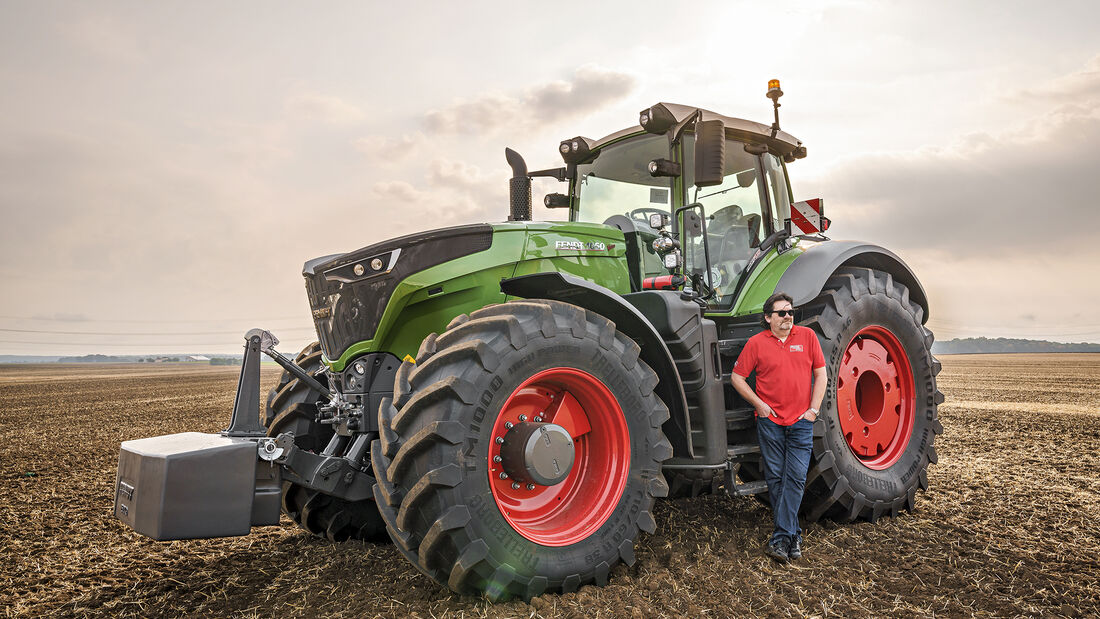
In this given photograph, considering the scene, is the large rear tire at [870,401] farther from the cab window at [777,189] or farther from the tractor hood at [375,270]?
the tractor hood at [375,270]

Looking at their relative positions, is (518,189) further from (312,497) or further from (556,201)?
(312,497)

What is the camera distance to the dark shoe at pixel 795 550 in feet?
13.8

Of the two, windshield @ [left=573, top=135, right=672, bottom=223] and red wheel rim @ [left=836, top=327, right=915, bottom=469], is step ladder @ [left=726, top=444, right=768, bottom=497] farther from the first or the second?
windshield @ [left=573, top=135, right=672, bottom=223]

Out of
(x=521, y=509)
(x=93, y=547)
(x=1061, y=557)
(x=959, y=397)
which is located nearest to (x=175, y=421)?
(x=93, y=547)

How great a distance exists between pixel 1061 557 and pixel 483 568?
341cm

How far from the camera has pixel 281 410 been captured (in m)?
4.62

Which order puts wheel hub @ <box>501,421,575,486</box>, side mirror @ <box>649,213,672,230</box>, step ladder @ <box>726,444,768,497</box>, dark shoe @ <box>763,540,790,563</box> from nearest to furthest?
wheel hub @ <box>501,421,575,486</box> → dark shoe @ <box>763,540,790,563</box> → step ladder @ <box>726,444,768,497</box> → side mirror @ <box>649,213,672,230</box>

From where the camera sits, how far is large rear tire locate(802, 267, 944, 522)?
4.84 m

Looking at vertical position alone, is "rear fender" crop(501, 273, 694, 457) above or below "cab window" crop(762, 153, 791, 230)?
below

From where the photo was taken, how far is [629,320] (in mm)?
3969

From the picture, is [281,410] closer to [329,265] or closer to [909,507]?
[329,265]

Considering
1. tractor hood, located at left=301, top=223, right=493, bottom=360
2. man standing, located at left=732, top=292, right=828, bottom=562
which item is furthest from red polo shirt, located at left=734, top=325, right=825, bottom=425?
tractor hood, located at left=301, top=223, right=493, bottom=360

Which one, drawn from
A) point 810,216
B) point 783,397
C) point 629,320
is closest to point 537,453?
point 629,320

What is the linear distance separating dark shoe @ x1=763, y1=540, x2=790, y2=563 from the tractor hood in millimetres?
2429
